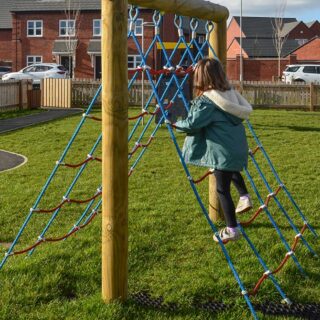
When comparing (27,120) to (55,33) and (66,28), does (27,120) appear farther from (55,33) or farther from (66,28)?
(55,33)

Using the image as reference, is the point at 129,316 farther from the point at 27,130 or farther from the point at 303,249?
the point at 27,130

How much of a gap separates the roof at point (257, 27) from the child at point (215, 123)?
219ft

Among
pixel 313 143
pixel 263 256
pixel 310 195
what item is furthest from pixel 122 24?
pixel 313 143

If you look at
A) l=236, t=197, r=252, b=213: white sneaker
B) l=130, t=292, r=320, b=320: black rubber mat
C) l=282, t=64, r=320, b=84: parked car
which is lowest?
l=130, t=292, r=320, b=320: black rubber mat

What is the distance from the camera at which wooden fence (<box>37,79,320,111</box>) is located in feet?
80.2

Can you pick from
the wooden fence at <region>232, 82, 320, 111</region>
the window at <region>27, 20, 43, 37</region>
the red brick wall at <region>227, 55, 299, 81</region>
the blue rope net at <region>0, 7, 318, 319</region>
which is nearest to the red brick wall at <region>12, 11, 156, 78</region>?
the window at <region>27, 20, 43, 37</region>

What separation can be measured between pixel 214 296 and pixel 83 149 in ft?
25.5

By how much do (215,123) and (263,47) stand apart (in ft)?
198

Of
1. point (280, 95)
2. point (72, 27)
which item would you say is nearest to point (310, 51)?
point (72, 27)

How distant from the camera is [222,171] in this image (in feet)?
15.4

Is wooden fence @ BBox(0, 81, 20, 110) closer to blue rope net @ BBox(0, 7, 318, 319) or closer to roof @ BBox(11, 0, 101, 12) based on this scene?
blue rope net @ BBox(0, 7, 318, 319)

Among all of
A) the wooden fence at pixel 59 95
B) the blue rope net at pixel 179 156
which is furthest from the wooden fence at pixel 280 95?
the blue rope net at pixel 179 156

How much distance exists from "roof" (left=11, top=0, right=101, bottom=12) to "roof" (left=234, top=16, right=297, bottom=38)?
2743cm

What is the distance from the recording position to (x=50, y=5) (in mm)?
48219
